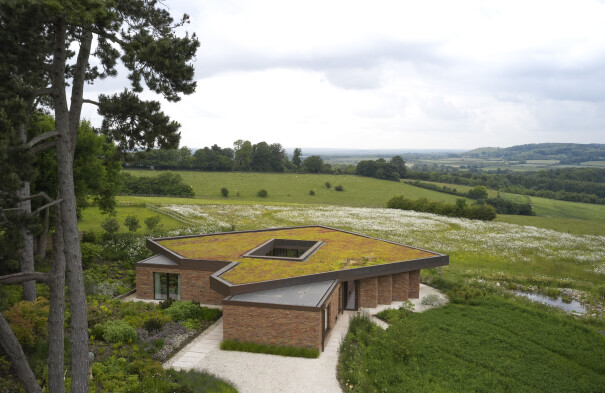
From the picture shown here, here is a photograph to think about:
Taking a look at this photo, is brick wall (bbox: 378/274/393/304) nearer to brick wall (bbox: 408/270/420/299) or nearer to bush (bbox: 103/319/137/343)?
brick wall (bbox: 408/270/420/299)

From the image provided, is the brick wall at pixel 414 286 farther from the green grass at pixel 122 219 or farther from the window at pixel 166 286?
the green grass at pixel 122 219

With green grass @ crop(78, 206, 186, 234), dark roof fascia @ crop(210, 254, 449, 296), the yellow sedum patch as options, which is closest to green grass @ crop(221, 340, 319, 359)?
dark roof fascia @ crop(210, 254, 449, 296)

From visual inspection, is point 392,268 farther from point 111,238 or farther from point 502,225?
point 502,225

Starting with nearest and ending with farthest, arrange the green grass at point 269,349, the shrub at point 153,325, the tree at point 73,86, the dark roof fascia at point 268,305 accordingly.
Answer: the tree at point 73,86, the green grass at point 269,349, the dark roof fascia at point 268,305, the shrub at point 153,325

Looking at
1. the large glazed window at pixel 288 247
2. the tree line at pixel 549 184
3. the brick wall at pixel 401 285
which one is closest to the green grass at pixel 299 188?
the tree line at pixel 549 184

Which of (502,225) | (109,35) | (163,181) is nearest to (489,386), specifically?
(109,35)
